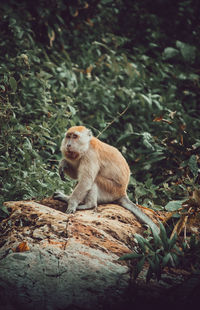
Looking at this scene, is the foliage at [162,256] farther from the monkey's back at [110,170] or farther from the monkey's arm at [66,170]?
the monkey's arm at [66,170]

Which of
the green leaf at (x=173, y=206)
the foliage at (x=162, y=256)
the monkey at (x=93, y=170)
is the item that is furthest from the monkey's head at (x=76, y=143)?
the foliage at (x=162, y=256)

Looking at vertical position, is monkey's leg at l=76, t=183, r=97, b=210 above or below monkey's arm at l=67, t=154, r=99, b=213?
below

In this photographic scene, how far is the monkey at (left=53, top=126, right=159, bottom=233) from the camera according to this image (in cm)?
466

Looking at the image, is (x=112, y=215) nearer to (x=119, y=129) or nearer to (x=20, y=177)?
(x=20, y=177)

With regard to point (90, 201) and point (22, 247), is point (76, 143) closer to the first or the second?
point (90, 201)

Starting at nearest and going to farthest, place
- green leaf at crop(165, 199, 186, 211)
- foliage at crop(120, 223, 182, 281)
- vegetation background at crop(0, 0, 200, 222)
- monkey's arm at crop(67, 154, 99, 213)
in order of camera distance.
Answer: foliage at crop(120, 223, 182, 281) < green leaf at crop(165, 199, 186, 211) < monkey's arm at crop(67, 154, 99, 213) < vegetation background at crop(0, 0, 200, 222)

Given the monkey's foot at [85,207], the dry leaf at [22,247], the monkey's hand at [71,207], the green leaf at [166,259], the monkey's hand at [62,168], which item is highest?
the dry leaf at [22,247]

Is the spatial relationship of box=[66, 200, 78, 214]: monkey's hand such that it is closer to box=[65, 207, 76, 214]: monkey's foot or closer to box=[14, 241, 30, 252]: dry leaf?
box=[65, 207, 76, 214]: monkey's foot

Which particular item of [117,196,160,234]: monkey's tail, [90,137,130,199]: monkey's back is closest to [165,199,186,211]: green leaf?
[117,196,160,234]: monkey's tail

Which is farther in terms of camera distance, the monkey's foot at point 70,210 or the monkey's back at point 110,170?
the monkey's back at point 110,170

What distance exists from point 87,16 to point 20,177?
18.5 feet

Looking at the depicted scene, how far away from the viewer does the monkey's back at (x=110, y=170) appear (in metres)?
4.94

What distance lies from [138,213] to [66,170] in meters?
1.35

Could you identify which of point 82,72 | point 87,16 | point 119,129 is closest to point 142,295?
point 119,129
